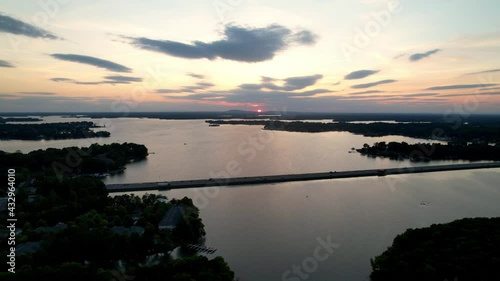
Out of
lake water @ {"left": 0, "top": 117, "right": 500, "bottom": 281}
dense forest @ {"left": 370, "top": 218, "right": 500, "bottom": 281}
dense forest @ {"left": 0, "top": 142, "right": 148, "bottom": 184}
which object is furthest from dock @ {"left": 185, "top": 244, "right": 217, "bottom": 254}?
dense forest @ {"left": 0, "top": 142, "right": 148, "bottom": 184}

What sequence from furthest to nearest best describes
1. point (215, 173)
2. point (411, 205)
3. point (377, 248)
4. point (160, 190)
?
point (215, 173), point (160, 190), point (411, 205), point (377, 248)

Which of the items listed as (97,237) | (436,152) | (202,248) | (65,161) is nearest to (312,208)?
(202,248)

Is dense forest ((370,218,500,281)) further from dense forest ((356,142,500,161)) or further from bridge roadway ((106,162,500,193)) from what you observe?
dense forest ((356,142,500,161))

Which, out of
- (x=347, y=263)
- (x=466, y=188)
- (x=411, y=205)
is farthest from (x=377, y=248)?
(x=466, y=188)

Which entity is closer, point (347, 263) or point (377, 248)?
point (347, 263)

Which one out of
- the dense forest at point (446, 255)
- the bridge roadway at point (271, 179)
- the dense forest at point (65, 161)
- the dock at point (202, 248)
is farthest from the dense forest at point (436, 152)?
the dock at point (202, 248)

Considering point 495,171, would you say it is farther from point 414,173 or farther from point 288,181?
point 288,181
